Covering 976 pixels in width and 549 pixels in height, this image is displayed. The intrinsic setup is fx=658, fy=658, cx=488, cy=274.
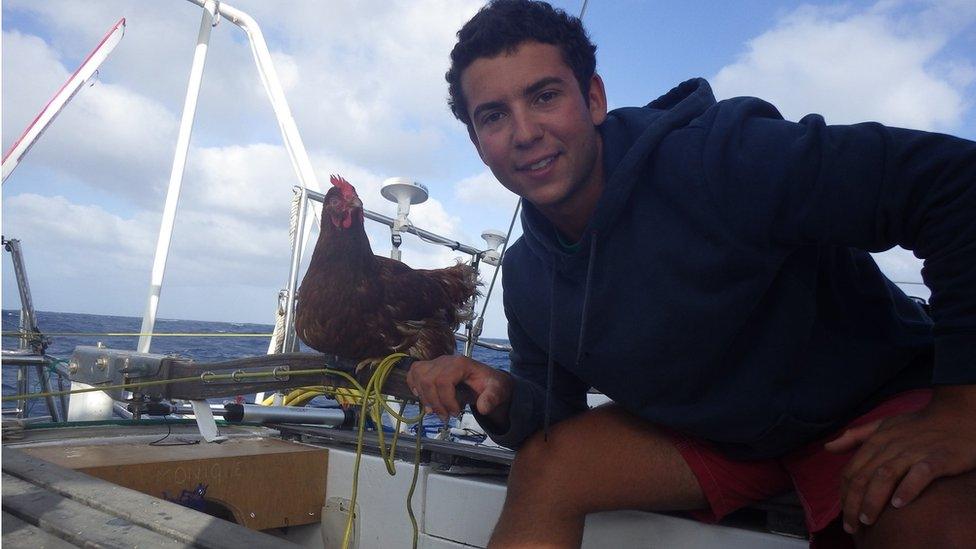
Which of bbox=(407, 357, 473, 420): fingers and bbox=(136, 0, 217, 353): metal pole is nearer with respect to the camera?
bbox=(407, 357, 473, 420): fingers

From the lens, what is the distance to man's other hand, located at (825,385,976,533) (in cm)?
104

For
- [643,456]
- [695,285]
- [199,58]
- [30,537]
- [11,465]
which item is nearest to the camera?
[30,537]

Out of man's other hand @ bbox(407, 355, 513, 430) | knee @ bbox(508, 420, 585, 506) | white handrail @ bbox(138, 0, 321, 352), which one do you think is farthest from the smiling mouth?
white handrail @ bbox(138, 0, 321, 352)

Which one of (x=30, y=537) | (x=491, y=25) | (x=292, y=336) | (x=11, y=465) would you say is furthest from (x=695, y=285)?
(x=292, y=336)

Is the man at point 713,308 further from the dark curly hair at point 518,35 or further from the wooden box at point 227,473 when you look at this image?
the wooden box at point 227,473

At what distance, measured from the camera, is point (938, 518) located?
1.03 meters

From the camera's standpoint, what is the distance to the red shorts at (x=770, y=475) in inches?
52.2

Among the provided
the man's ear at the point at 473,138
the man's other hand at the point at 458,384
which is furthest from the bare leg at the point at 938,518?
the man's ear at the point at 473,138

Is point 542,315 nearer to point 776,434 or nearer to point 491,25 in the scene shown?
point 776,434

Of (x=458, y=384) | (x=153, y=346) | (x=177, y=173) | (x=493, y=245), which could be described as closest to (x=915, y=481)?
(x=458, y=384)

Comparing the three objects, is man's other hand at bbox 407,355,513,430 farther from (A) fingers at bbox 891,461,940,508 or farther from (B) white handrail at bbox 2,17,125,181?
(B) white handrail at bbox 2,17,125,181

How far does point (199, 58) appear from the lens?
5379 mm

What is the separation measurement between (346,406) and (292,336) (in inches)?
33.0

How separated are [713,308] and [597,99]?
630 mm
